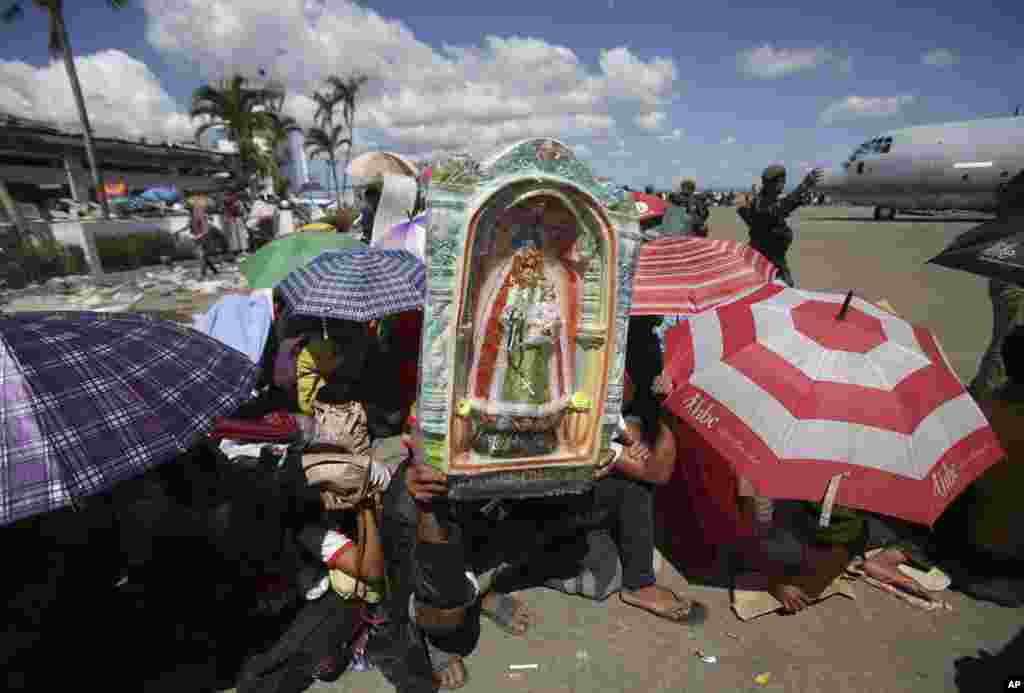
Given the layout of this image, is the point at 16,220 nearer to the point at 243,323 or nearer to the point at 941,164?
the point at 243,323

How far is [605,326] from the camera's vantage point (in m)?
2.50

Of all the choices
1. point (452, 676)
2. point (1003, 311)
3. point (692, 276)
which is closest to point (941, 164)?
point (1003, 311)

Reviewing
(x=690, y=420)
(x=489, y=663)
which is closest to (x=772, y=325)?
(x=690, y=420)

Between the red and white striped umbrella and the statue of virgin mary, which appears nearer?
the statue of virgin mary

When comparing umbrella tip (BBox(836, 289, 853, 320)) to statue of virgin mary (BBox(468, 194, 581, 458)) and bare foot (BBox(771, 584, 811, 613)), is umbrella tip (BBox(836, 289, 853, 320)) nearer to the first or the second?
statue of virgin mary (BBox(468, 194, 581, 458))

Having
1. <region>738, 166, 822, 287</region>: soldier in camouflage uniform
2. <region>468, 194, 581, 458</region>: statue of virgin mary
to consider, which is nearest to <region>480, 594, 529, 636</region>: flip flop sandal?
<region>468, 194, 581, 458</region>: statue of virgin mary

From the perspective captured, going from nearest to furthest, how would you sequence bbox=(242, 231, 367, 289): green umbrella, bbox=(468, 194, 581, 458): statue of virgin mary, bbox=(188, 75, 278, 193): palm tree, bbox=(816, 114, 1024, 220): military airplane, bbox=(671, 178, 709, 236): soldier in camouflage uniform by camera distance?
bbox=(468, 194, 581, 458): statue of virgin mary < bbox=(242, 231, 367, 289): green umbrella < bbox=(671, 178, 709, 236): soldier in camouflage uniform < bbox=(816, 114, 1024, 220): military airplane < bbox=(188, 75, 278, 193): palm tree

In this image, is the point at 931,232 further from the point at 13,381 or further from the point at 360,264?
the point at 13,381

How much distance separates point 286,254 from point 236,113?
26392mm

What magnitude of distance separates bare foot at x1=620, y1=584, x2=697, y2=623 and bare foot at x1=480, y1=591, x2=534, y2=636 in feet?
2.14

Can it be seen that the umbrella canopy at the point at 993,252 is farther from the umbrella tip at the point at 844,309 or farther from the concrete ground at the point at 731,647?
the concrete ground at the point at 731,647

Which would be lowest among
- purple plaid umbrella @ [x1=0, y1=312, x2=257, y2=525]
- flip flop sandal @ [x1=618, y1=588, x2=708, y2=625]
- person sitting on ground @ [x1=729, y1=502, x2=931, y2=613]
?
flip flop sandal @ [x1=618, y1=588, x2=708, y2=625]

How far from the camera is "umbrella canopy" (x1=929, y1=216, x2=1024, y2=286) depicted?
109 inches

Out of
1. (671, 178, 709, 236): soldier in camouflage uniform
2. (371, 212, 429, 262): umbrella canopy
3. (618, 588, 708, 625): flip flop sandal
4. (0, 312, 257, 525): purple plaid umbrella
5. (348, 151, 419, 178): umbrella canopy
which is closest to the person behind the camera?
(0, 312, 257, 525): purple plaid umbrella
